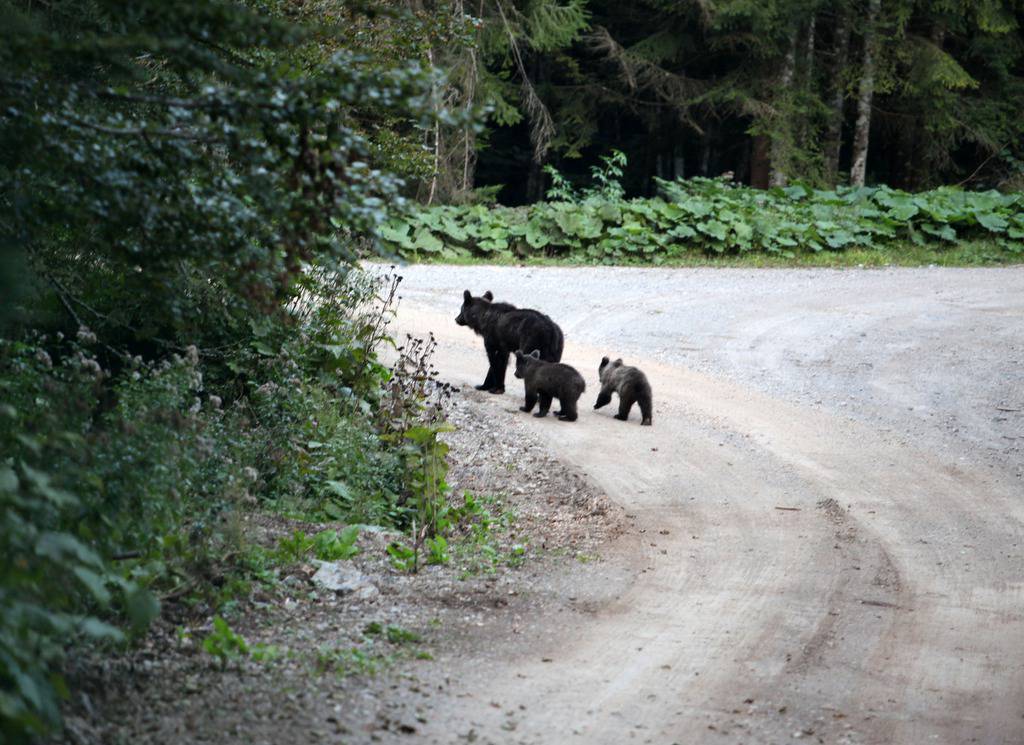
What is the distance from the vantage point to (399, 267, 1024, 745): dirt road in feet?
20.4

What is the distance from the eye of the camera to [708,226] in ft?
78.7

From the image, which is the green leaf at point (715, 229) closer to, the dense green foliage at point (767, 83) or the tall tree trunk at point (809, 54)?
the dense green foliage at point (767, 83)

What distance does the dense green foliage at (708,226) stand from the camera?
2406cm

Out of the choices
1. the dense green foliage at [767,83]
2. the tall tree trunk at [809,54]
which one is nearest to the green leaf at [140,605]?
the dense green foliage at [767,83]

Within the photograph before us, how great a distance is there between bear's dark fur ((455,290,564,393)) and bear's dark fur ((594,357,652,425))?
90cm

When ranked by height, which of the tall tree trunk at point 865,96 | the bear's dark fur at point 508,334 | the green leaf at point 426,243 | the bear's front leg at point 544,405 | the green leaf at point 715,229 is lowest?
the bear's front leg at point 544,405

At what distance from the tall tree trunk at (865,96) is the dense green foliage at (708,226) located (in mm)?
3745

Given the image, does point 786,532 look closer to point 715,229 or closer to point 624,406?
point 624,406

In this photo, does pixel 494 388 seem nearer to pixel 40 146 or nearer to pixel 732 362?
pixel 732 362

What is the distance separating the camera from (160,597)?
6434 millimetres

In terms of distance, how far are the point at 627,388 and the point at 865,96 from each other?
19415 millimetres

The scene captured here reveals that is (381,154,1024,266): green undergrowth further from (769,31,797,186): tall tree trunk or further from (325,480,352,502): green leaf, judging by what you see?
(325,480,352,502): green leaf

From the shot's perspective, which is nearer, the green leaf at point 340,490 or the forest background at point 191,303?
the forest background at point 191,303

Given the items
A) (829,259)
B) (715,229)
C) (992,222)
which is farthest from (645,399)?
(992,222)
